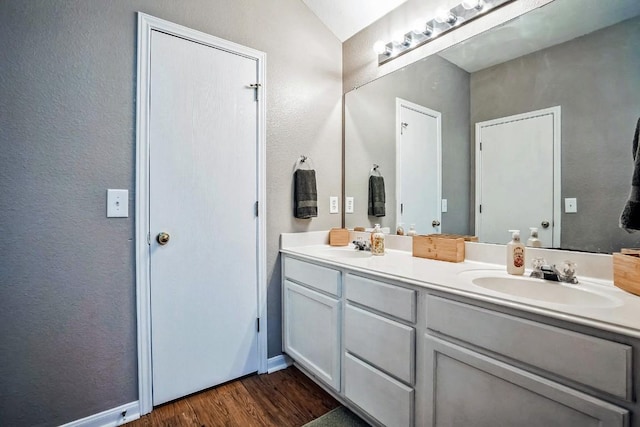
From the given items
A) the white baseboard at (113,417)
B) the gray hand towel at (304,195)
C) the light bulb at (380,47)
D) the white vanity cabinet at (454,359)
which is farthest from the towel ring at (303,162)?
the white baseboard at (113,417)

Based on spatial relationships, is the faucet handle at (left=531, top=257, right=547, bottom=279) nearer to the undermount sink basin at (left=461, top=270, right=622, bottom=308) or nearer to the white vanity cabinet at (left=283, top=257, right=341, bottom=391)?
the undermount sink basin at (left=461, top=270, right=622, bottom=308)

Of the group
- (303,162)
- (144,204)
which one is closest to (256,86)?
(303,162)

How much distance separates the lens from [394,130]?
6.73ft

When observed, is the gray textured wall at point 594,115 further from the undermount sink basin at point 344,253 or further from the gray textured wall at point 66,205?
the gray textured wall at point 66,205

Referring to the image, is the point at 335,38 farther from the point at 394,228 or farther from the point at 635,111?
the point at 635,111

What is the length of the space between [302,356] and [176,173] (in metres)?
1.30

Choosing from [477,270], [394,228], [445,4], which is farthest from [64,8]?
[477,270]

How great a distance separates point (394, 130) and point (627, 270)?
4.55 ft

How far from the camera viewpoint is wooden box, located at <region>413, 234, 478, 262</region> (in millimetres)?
1544

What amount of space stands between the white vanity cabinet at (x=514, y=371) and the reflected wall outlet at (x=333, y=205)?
4.11 feet

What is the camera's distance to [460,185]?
1.63 meters

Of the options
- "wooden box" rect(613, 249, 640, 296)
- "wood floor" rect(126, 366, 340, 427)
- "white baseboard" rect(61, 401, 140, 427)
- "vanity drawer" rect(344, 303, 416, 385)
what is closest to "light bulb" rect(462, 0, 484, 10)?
"wooden box" rect(613, 249, 640, 296)

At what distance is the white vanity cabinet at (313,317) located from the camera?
157 cm

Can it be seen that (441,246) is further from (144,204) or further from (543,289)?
(144,204)
